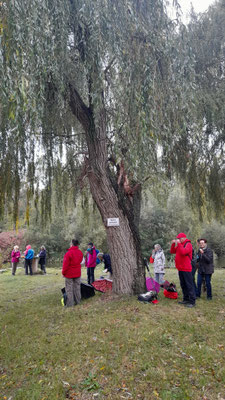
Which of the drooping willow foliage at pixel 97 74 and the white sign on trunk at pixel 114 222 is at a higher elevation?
the drooping willow foliage at pixel 97 74

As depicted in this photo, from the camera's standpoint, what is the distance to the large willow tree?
3.43 metres

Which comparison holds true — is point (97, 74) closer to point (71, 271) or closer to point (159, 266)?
point (71, 271)

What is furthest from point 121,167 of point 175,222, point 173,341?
point 175,222

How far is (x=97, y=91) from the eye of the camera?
13.7 ft

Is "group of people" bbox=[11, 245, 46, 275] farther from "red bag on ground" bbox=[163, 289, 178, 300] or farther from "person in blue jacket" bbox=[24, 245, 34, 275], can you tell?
"red bag on ground" bbox=[163, 289, 178, 300]

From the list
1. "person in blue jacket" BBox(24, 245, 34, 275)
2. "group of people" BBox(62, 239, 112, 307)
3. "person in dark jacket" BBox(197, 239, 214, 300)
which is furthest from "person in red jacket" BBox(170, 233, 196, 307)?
"person in blue jacket" BBox(24, 245, 34, 275)

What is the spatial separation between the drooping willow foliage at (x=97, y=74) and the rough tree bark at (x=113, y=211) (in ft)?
1.37

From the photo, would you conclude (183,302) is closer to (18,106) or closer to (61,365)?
(61,365)

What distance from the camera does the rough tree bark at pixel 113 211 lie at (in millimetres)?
5152

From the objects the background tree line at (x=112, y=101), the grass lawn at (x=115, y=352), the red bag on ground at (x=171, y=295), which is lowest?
the grass lawn at (x=115, y=352)

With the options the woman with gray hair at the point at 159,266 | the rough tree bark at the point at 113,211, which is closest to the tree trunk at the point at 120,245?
the rough tree bark at the point at 113,211

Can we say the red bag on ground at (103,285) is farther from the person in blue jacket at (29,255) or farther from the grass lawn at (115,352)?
the person in blue jacket at (29,255)

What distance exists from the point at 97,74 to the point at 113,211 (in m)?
2.67

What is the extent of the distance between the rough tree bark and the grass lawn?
1.52 ft
